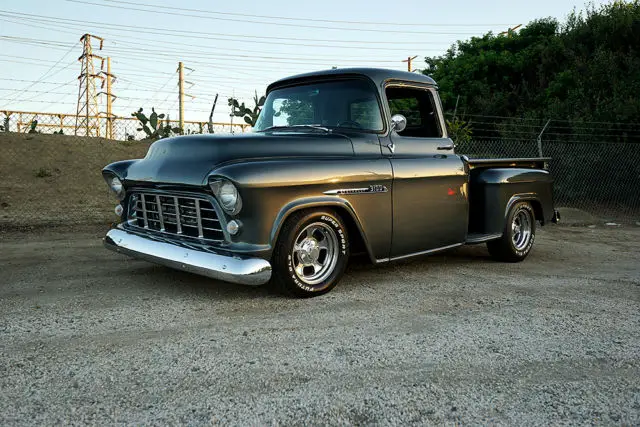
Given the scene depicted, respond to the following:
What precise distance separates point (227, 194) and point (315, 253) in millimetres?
885

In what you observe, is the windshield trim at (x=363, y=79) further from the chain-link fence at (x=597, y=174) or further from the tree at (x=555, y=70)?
the tree at (x=555, y=70)

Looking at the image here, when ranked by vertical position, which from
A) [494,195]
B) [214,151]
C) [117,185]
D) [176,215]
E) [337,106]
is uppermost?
[337,106]

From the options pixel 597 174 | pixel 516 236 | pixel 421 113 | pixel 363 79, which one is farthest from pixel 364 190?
pixel 597 174

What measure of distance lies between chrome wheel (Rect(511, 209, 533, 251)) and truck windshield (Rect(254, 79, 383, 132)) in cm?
243

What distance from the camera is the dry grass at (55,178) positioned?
9328 mm

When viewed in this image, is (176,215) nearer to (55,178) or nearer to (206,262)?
(206,262)

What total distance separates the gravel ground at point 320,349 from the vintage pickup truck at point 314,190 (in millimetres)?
355

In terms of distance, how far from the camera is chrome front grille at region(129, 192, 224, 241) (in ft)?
13.8

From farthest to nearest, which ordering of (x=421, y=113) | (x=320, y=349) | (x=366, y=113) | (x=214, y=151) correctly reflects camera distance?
(x=421, y=113), (x=366, y=113), (x=214, y=151), (x=320, y=349)

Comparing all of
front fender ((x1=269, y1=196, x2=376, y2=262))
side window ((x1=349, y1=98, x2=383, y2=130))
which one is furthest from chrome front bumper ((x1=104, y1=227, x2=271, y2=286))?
side window ((x1=349, y1=98, x2=383, y2=130))

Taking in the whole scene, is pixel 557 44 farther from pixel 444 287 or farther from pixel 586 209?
pixel 444 287

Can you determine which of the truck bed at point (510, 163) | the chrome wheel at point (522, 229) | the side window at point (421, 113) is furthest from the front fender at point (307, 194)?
the chrome wheel at point (522, 229)

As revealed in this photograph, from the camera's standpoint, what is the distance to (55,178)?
1223 cm

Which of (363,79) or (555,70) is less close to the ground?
(555,70)
